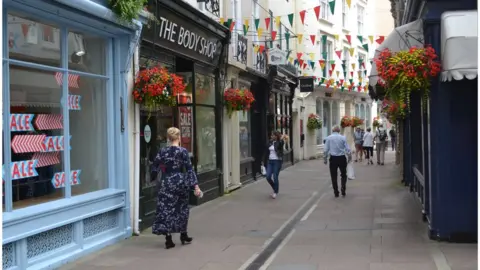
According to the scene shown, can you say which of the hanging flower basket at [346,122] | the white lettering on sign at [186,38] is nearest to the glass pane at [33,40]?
the white lettering on sign at [186,38]

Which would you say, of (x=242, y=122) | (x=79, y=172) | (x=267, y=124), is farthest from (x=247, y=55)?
(x=79, y=172)

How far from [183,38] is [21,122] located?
200 inches

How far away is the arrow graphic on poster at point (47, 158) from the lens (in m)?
6.92

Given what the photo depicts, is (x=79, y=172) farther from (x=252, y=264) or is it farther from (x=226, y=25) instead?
(x=226, y=25)

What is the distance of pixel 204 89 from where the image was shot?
42.5ft

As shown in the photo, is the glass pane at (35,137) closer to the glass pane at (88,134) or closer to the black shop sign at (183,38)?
the glass pane at (88,134)

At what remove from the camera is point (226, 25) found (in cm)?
1389

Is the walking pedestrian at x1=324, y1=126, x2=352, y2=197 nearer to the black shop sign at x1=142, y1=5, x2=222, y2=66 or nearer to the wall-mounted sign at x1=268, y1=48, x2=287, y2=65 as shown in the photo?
the black shop sign at x1=142, y1=5, x2=222, y2=66

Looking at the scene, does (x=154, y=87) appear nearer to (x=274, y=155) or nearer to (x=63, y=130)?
(x=63, y=130)

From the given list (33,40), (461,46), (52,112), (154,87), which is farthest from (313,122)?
(33,40)

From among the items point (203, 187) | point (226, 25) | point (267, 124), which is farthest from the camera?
point (267, 124)

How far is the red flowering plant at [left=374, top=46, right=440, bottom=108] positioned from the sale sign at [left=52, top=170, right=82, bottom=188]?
4.33m

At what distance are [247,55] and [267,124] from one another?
12.1ft

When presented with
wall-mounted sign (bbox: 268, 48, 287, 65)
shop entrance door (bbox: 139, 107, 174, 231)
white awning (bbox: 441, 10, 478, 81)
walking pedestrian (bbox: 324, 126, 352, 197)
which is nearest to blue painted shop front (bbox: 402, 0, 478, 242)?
white awning (bbox: 441, 10, 478, 81)
